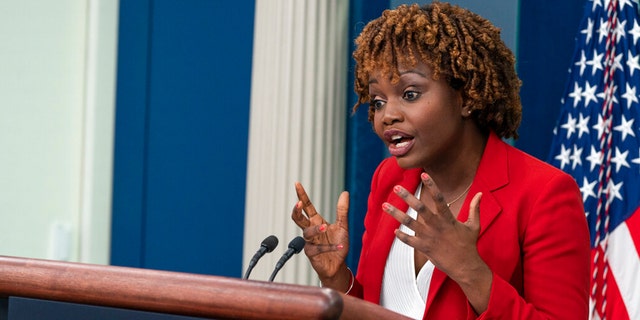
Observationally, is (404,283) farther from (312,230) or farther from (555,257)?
(555,257)

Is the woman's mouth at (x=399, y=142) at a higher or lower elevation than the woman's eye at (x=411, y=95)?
lower

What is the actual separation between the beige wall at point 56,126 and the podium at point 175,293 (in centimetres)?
284

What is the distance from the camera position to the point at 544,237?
5.85 ft

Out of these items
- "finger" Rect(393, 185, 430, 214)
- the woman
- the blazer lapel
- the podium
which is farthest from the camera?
the blazer lapel

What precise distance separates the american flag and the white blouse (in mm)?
1010

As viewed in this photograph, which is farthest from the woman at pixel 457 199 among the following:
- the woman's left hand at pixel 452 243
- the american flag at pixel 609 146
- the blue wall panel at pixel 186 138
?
the blue wall panel at pixel 186 138

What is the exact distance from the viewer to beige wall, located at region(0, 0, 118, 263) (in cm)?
411

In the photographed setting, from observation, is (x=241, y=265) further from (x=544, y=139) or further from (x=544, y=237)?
(x=544, y=237)

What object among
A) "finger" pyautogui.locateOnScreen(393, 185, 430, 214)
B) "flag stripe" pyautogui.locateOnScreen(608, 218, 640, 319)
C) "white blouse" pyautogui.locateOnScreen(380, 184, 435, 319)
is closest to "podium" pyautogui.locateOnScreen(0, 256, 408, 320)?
"finger" pyautogui.locateOnScreen(393, 185, 430, 214)

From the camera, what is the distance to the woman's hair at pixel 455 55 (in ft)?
6.27

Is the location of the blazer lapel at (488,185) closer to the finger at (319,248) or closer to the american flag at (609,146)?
the finger at (319,248)

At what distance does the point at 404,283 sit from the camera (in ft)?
6.40

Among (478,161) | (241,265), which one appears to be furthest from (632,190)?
(241,265)

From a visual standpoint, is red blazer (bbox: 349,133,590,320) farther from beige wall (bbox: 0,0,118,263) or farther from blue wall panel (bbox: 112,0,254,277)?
beige wall (bbox: 0,0,118,263)
